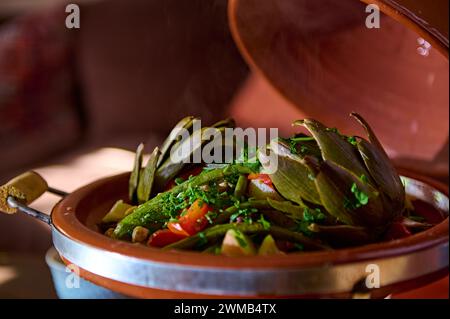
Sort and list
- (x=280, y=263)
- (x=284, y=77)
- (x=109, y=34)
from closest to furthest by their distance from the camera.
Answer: (x=280, y=263)
(x=284, y=77)
(x=109, y=34)

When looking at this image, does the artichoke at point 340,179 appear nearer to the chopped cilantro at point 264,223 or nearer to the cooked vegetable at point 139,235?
the chopped cilantro at point 264,223

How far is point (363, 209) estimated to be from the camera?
63 centimetres

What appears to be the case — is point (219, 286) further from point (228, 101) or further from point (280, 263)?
point (228, 101)

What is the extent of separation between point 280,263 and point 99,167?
4.67 feet

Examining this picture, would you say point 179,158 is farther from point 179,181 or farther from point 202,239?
point 202,239

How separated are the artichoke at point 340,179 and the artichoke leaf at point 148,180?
0.18m

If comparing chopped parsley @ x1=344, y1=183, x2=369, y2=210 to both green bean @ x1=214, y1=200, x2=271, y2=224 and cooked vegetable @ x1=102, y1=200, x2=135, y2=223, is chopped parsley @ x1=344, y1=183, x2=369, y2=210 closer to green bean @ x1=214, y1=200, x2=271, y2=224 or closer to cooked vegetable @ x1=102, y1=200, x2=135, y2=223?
green bean @ x1=214, y1=200, x2=271, y2=224

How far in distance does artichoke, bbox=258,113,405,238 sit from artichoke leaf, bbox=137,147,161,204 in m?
0.18

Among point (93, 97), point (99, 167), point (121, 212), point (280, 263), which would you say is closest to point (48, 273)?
point (99, 167)

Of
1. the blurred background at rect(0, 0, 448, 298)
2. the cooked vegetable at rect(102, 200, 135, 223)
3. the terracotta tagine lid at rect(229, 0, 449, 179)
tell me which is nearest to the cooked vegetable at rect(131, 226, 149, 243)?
the cooked vegetable at rect(102, 200, 135, 223)

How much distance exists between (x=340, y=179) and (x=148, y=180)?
285 millimetres

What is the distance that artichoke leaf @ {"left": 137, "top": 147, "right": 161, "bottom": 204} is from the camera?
802 millimetres

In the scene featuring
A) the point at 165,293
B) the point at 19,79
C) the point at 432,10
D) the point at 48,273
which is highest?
the point at 432,10

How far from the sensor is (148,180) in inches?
31.7
